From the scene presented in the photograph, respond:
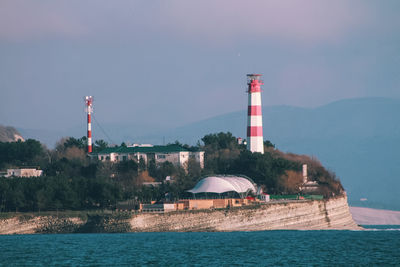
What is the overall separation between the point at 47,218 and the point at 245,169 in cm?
4422

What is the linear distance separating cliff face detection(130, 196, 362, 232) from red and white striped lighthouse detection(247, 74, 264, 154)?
58.3 feet

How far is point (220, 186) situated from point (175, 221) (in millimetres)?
15020

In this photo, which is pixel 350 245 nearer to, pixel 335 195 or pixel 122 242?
pixel 122 242

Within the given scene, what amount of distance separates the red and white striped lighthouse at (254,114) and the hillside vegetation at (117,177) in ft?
10.2

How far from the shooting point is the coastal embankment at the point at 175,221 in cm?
12950

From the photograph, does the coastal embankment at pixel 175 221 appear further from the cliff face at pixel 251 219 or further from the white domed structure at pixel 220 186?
the white domed structure at pixel 220 186

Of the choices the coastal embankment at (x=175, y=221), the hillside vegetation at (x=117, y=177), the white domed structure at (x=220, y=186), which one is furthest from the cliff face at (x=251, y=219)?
the hillside vegetation at (x=117, y=177)

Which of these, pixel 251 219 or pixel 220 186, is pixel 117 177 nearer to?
pixel 220 186

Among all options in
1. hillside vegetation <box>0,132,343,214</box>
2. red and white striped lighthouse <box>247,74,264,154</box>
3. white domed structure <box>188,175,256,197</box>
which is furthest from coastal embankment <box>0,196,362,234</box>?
red and white striped lighthouse <box>247,74,264,154</box>

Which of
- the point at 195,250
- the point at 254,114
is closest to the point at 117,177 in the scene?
the point at 254,114

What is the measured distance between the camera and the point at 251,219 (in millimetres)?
139125

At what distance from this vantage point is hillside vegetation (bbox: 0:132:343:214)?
137500 mm

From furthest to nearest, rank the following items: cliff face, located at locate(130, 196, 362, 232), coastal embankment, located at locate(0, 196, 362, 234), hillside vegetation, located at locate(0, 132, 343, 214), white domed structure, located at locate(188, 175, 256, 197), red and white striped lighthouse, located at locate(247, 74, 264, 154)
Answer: red and white striped lighthouse, located at locate(247, 74, 264, 154)
white domed structure, located at locate(188, 175, 256, 197)
hillside vegetation, located at locate(0, 132, 343, 214)
cliff face, located at locate(130, 196, 362, 232)
coastal embankment, located at locate(0, 196, 362, 234)

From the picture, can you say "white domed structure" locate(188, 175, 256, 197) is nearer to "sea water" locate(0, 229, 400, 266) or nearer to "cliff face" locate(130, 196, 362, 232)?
"cliff face" locate(130, 196, 362, 232)
